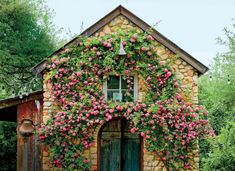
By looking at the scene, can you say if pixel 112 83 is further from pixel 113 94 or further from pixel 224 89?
pixel 224 89

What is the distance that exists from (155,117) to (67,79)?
2968 mm

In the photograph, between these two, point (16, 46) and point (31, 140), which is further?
point (16, 46)

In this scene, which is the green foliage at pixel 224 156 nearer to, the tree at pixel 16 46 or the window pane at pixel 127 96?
the window pane at pixel 127 96

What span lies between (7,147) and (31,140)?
22.9 ft

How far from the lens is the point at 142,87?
13312 millimetres

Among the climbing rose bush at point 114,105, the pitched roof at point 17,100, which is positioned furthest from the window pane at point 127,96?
the pitched roof at point 17,100

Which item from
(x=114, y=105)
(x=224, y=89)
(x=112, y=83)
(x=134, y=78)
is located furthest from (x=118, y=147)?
(x=224, y=89)

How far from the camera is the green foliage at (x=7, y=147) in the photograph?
1930 cm

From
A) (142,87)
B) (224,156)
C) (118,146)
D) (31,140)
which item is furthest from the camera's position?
(118,146)

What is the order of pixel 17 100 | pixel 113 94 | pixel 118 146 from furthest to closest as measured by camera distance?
1. pixel 118 146
2. pixel 113 94
3. pixel 17 100

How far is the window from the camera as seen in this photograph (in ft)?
44.1

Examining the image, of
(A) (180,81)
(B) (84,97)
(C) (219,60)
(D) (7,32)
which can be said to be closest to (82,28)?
(B) (84,97)

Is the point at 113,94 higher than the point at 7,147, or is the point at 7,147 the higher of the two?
the point at 113,94

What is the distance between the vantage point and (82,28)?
44.1 feet
